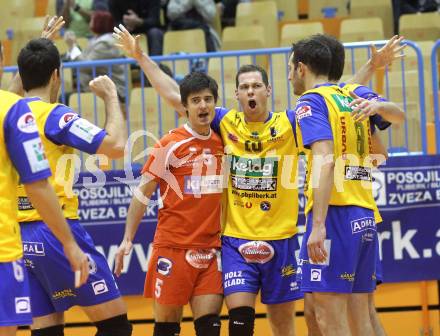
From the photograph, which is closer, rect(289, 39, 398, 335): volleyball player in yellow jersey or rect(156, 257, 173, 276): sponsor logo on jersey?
rect(289, 39, 398, 335): volleyball player in yellow jersey

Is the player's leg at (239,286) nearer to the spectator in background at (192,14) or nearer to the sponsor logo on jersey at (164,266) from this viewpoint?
the sponsor logo on jersey at (164,266)

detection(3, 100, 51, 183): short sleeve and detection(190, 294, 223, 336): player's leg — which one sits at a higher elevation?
detection(3, 100, 51, 183): short sleeve

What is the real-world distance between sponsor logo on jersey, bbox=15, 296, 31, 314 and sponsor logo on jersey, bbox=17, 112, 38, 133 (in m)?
0.82

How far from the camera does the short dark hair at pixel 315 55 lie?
242 inches

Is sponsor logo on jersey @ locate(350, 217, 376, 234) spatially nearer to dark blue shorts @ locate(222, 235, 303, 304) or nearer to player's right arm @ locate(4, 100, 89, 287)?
dark blue shorts @ locate(222, 235, 303, 304)

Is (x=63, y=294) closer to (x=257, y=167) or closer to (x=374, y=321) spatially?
(x=257, y=167)

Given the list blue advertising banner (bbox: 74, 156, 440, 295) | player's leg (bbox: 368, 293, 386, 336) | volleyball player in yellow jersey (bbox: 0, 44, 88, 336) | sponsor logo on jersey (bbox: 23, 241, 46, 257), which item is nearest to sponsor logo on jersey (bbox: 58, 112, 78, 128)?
volleyball player in yellow jersey (bbox: 0, 44, 88, 336)

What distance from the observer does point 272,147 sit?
6730mm

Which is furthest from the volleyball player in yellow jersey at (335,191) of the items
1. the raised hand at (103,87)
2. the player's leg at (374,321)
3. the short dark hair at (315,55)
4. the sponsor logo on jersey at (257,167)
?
the raised hand at (103,87)

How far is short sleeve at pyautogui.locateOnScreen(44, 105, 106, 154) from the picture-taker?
207 inches

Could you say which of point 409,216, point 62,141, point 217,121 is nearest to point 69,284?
point 62,141

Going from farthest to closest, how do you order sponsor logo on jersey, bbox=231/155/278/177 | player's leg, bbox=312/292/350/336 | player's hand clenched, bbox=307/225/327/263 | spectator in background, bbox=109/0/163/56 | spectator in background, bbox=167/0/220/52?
spectator in background, bbox=167/0/220/52 < spectator in background, bbox=109/0/163/56 < sponsor logo on jersey, bbox=231/155/278/177 < player's leg, bbox=312/292/350/336 < player's hand clenched, bbox=307/225/327/263

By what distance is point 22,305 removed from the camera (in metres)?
4.48

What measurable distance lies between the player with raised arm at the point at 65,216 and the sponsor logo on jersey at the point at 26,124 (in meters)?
0.83
